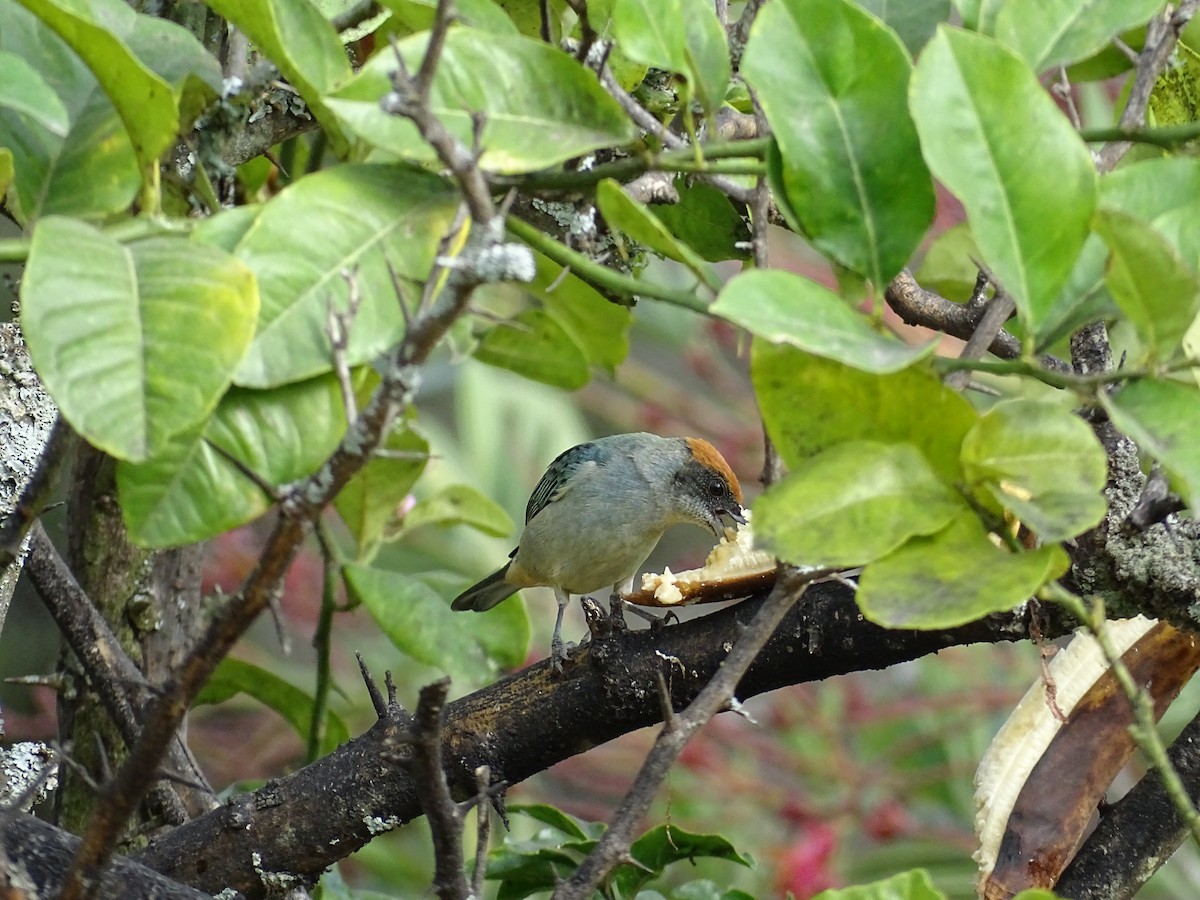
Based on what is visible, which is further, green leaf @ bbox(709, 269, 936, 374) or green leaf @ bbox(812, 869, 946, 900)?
green leaf @ bbox(812, 869, 946, 900)

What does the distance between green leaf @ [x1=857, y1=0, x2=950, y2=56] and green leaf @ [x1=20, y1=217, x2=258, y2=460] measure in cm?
61

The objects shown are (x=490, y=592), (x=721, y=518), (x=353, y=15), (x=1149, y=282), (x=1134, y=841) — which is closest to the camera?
(x=1149, y=282)

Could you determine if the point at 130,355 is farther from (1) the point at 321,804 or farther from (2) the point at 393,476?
(2) the point at 393,476

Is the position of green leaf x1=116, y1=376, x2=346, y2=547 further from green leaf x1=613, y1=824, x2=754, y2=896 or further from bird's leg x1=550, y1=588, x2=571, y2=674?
green leaf x1=613, y1=824, x2=754, y2=896

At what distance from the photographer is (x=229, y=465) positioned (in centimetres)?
86

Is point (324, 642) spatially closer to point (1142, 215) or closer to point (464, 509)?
point (464, 509)

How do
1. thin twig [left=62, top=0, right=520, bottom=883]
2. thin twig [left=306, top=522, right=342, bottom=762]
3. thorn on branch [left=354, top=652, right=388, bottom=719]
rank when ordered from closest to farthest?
thin twig [left=62, top=0, right=520, bottom=883] → thorn on branch [left=354, top=652, right=388, bottom=719] → thin twig [left=306, top=522, right=342, bottom=762]

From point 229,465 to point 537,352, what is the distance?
2.58ft

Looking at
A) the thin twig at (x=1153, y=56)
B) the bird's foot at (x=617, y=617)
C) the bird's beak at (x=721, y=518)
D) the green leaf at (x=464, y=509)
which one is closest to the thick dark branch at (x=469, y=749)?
the bird's foot at (x=617, y=617)

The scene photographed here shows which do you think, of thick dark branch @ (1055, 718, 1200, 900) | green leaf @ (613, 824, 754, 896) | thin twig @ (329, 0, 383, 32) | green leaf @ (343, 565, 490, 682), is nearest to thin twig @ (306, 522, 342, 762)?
green leaf @ (343, 565, 490, 682)

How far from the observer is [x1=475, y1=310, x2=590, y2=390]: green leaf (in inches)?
62.9

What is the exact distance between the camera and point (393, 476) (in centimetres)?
161

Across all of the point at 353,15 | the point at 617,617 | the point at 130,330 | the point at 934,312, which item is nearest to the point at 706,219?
the point at 934,312

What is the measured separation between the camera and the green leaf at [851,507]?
0.78m
